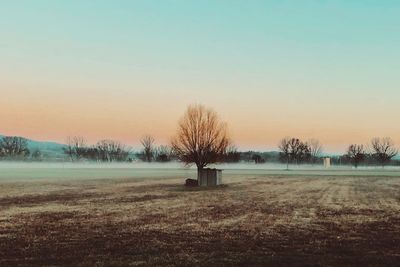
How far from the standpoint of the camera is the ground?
45.0ft

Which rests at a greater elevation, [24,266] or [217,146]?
[217,146]

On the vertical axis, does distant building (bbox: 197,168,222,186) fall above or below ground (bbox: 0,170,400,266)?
above

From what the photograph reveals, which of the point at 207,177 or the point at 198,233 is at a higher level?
the point at 207,177

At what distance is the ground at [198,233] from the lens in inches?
540

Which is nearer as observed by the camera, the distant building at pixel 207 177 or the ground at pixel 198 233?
the ground at pixel 198 233

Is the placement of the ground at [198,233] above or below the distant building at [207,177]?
below

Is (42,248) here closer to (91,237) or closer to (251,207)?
(91,237)

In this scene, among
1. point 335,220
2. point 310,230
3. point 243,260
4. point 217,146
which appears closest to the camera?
point 243,260

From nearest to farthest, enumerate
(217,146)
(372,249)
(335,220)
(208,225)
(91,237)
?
(372,249), (91,237), (208,225), (335,220), (217,146)

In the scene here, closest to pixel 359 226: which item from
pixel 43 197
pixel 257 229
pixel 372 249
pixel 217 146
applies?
pixel 257 229

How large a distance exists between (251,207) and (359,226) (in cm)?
827

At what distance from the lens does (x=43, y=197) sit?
3459 cm

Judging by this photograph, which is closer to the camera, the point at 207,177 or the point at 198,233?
the point at 198,233

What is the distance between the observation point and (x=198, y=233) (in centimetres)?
1841
